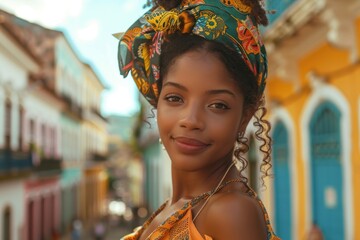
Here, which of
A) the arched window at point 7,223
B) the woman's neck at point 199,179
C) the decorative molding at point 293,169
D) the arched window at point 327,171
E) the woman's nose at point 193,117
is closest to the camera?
the woman's nose at point 193,117

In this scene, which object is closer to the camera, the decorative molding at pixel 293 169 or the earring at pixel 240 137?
the earring at pixel 240 137

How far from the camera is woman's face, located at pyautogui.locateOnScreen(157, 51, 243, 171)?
1310 millimetres

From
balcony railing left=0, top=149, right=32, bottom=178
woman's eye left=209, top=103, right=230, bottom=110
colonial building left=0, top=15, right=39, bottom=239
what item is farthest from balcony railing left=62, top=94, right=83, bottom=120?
woman's eye left=209, top=103, right=230, bottom=110

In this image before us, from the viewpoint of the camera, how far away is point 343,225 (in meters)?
6.56

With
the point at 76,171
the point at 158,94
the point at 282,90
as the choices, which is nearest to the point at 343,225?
the point at 282,90

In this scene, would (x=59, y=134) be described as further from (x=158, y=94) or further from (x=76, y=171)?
(x=158, y=94)

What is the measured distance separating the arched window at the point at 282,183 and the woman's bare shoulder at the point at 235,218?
300 inches

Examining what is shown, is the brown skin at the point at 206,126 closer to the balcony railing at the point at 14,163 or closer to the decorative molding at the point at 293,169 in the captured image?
the decorative molding at the point at 293,169

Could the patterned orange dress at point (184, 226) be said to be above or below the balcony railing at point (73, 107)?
below

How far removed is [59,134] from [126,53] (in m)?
24.6

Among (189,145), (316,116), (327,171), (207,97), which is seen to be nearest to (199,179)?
(189,145)

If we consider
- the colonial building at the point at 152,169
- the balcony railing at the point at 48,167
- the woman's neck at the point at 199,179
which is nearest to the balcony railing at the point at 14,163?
the balcony railing at the point at 48,167

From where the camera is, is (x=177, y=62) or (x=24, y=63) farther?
(x=24, y=63)

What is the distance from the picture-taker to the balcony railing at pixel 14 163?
14398mm
